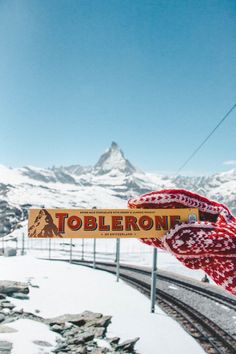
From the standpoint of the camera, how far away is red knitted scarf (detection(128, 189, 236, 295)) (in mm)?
2366

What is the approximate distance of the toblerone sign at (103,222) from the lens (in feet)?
8.48

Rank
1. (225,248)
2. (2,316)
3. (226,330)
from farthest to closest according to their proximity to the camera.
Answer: (226,330) → (2,316) → (225,248)

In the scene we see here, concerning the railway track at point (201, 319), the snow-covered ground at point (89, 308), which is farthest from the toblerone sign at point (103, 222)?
the railway track at point (201, 319)

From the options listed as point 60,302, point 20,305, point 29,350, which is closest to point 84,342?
point 29,350

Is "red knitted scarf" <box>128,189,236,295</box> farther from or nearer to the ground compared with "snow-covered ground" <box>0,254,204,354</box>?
farther from the ground

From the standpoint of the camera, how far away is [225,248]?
2.34 m

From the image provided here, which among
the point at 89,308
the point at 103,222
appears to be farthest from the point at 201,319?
the point at 103,222

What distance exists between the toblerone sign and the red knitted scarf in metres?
0.08

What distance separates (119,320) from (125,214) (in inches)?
902

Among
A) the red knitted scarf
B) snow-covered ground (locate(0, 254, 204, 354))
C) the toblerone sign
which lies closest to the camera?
A: the red knitted scarf

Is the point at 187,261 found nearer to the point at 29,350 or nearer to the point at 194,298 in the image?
the point at 29,350

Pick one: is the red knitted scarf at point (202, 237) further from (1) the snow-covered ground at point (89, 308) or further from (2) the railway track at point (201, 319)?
(2) the railway track at point (201, 319)

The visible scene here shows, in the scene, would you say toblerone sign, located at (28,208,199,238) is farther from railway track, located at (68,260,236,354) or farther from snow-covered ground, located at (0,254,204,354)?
railway track, located at (68,260,236,354)

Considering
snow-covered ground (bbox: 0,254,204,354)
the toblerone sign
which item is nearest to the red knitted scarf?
the toblerone sign
